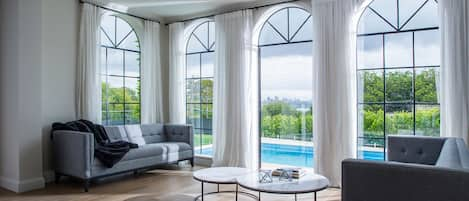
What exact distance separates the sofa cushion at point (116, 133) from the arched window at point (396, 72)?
3478 millimetres

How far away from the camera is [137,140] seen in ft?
17.5

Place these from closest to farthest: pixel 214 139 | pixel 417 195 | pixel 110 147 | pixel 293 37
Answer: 1. pixel 417 195
2. pixel 110 147
3. pixel 293 37
4. pixel 214 139

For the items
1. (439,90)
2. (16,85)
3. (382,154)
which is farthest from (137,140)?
(439,90)

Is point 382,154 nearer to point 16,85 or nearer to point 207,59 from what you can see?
point 207,59

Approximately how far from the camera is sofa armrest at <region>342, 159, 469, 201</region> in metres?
1.52

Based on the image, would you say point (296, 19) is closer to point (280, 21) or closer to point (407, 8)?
point (280, 21)

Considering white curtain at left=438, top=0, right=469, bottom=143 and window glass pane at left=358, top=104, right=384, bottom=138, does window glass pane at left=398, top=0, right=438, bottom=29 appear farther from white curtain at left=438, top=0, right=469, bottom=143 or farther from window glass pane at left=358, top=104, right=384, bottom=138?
window glass pane at left=358, top=104, right=384, bottom=138

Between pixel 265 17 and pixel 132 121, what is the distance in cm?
292

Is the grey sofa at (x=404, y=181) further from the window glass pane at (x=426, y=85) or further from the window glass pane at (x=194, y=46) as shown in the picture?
the window glass pane at (x=194, y=46)

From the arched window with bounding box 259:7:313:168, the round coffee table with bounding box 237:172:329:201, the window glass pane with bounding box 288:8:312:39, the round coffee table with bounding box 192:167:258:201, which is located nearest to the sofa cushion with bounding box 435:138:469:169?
the round coffee table with bounding box 237:172:329:201

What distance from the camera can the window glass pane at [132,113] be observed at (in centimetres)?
582

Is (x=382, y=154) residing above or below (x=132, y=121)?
below

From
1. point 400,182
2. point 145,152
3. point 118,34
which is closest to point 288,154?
point 145,152

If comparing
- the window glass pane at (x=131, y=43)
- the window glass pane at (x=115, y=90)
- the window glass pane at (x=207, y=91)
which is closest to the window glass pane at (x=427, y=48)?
the window glass pane at (x=207, y=91)
